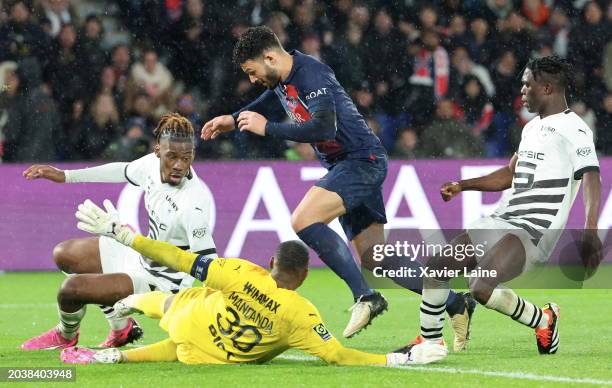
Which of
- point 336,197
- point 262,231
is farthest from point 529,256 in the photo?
point 262,231

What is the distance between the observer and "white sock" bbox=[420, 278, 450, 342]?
7.44 metres

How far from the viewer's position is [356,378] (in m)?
6.32

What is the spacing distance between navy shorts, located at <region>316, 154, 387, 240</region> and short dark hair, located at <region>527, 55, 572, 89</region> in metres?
1.20

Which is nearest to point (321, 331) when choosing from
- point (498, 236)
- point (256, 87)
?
point (498, 236)

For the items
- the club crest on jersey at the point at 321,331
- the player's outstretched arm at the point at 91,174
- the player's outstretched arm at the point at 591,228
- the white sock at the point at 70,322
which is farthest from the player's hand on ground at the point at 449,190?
the white sock at the point at 70,322

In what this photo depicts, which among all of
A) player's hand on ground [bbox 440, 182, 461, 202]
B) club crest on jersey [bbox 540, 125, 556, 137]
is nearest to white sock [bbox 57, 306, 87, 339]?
player's hand on ground [bbox 440, 182, 461, 202]

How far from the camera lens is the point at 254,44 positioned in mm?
7805

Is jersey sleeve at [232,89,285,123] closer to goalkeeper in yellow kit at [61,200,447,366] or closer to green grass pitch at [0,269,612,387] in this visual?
green grass pitch at [0,269,612,387]

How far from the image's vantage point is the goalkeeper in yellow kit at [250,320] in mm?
6609

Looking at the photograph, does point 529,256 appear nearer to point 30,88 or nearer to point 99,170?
point 99,170

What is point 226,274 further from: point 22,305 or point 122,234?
point 22,305

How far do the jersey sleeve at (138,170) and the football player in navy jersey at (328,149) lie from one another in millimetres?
480

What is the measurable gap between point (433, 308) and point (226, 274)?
145 centimetres

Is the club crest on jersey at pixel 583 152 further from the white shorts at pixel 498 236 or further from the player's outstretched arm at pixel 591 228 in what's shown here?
the white shorts at pixel 498 236
